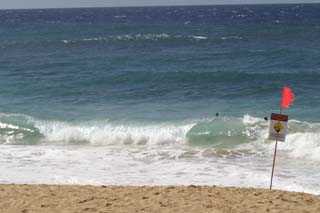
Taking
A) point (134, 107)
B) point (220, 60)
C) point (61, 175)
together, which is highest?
point (220, 60)

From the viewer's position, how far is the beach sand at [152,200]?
9352 millimetres

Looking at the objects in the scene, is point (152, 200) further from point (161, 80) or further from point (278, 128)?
point (161, 80)

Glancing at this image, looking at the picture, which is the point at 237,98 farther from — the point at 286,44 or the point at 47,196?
the point at 286,44

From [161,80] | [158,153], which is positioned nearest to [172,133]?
[158,153]

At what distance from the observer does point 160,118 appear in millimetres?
20172

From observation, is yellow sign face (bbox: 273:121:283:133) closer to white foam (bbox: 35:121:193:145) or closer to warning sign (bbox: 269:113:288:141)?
warning sign (bbox: 269:113:288:141)

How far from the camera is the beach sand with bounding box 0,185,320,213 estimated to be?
9.35 meters

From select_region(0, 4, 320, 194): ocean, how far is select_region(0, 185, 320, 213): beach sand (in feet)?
7.07

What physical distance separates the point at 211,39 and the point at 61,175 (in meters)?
37.1

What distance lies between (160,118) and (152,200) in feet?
34.1

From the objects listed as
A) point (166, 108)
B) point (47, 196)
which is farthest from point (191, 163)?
point (166, 108)

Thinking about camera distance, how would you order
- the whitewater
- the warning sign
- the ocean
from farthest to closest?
the ocean < the whitewater < the warning sign

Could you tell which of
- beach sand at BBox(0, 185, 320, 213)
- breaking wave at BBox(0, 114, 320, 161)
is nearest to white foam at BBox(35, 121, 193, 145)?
breaking wave at BBox(0, 114, 320, 161)

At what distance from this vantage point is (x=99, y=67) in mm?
33062
